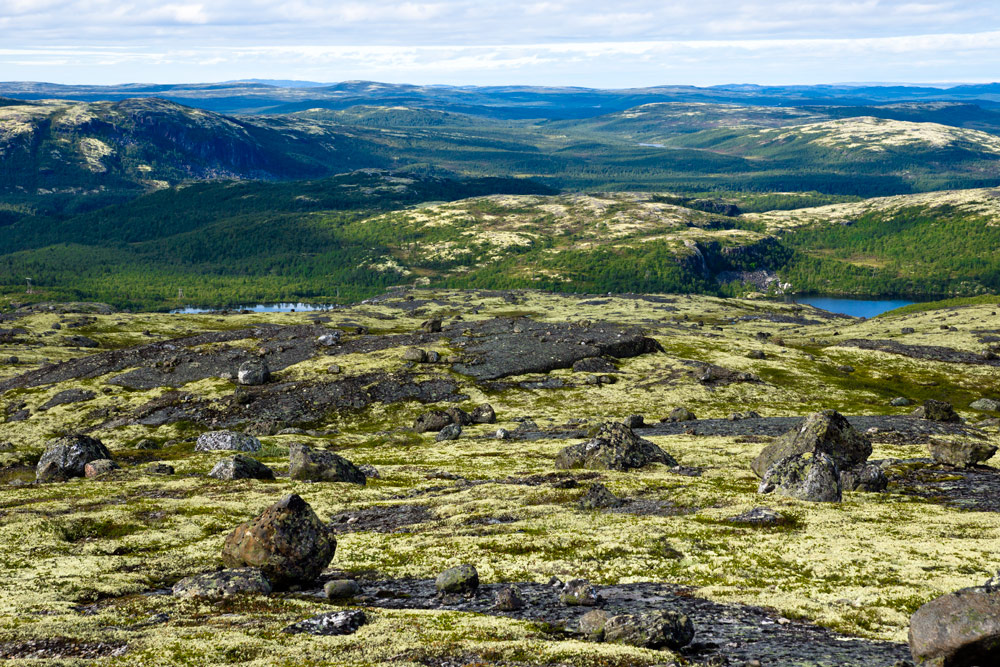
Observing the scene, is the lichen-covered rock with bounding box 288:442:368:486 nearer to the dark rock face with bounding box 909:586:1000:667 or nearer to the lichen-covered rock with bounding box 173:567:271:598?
the lichen-covered rock with bounding box 173:567:271:598


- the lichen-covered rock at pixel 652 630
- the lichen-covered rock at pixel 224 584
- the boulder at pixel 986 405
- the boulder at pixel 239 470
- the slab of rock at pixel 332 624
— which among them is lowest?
the boulder at pixel 986 405

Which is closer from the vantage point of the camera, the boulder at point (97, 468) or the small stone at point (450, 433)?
the boulder at point (97, 468)

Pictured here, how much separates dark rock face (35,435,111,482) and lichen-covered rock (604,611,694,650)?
72251mm

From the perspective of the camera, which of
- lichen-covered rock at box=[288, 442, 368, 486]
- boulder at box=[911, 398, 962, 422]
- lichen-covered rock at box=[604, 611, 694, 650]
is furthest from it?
boulder at box=[911, 398, 962, 422]

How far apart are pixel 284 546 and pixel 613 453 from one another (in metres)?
43.4

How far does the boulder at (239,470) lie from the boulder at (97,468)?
13.0 m

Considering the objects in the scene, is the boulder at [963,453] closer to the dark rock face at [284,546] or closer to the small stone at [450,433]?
the small stone at [450,433]

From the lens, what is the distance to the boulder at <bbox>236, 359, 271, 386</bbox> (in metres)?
136

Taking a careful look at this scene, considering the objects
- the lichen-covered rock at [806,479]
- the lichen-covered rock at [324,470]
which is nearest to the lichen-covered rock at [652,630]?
the lichen-covered rock at [806,479]

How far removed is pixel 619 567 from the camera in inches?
1881

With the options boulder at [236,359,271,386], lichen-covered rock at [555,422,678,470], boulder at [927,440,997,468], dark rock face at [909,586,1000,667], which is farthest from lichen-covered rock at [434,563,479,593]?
boulder at [236,359,271,386]

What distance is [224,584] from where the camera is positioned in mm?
44500

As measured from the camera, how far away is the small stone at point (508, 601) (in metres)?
42.0

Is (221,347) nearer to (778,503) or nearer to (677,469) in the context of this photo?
(677,469)
